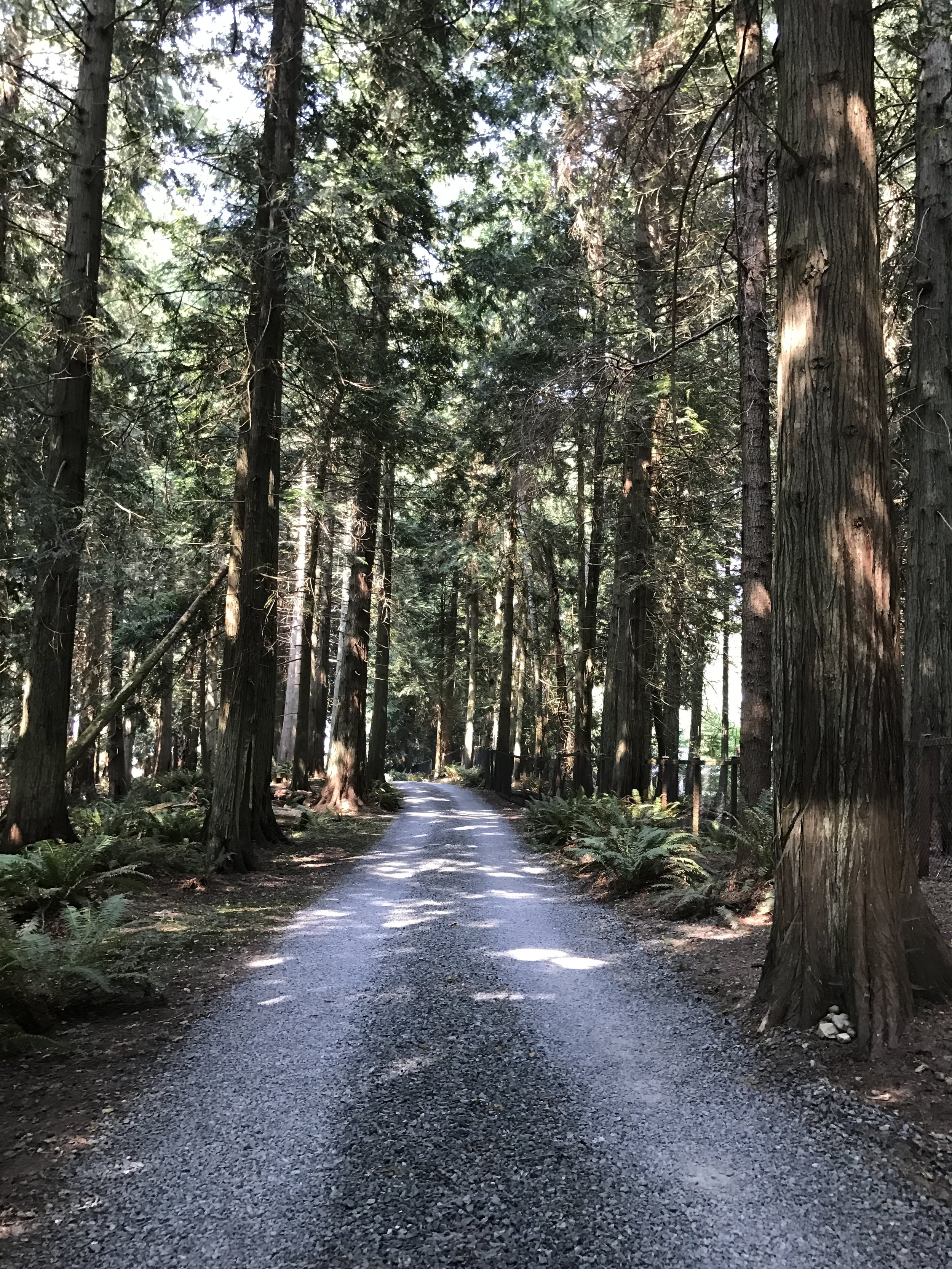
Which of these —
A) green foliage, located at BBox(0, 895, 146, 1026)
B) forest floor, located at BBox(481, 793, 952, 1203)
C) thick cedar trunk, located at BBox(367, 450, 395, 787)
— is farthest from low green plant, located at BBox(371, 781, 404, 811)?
green foliage, located at BBox(0, 895, 146, 1026)

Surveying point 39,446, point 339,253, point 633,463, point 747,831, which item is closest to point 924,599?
point 747,831

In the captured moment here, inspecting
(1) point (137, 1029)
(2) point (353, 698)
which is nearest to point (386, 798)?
(2) point (353, 698)

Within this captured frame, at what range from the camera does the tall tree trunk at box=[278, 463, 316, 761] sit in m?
14.1

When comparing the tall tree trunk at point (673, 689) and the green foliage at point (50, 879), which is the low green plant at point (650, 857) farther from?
the green foliage at point (50, 879)

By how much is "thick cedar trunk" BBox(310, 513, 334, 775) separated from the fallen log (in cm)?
642

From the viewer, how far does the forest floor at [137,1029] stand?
117 inches

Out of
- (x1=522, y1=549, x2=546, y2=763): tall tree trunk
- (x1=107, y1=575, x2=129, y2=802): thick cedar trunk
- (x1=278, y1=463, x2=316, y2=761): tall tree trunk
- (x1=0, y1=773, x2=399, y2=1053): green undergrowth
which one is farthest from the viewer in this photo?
(x1=522, y1=549, x2=546, y2=763): tall tree trunk

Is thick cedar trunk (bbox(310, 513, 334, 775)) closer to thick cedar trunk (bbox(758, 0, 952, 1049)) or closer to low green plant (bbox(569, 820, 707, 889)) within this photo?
low green plant (bbox(569, 820, 707, 889))

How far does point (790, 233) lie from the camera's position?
14.0 ft

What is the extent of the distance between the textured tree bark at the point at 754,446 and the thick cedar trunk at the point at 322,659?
1197 cm

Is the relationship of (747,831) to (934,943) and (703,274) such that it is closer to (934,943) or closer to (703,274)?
(934,943)

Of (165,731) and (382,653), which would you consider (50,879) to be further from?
(382,653)

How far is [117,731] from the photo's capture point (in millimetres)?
15797

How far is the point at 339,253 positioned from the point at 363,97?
3.39 m
